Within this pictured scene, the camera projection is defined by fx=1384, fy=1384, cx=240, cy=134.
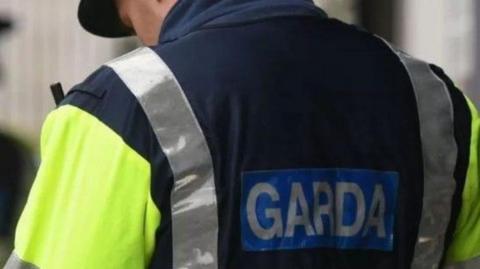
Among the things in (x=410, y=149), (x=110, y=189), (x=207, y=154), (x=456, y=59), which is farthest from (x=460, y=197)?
(x=456, y=59)

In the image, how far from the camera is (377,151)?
2.29 m

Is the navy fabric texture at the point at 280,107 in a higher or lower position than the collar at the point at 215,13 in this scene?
lower

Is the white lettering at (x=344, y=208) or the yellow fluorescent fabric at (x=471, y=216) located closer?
the white lettering at (x=344, y=208)

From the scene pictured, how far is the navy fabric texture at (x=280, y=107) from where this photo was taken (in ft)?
7.04

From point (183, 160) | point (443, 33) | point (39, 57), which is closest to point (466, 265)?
point (183, 160)

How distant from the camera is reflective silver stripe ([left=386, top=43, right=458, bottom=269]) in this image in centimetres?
235

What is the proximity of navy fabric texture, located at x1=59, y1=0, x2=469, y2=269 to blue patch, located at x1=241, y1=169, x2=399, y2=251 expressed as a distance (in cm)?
1

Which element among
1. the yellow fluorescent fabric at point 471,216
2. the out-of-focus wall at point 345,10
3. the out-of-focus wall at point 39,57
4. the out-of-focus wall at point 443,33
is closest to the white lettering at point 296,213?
the yellow fluorescent fabric at point 471,216

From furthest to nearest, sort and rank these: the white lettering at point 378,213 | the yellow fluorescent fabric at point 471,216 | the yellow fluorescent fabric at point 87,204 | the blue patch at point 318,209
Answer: the yellow fluorescent fabric at point 471,216
the white lettering at point 378,213
the blue patch at point 318,209
the yellow fluorescent fabric at point 87,204

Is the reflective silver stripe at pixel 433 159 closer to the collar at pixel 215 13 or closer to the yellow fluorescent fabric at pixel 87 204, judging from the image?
the collar at pixel 215 13

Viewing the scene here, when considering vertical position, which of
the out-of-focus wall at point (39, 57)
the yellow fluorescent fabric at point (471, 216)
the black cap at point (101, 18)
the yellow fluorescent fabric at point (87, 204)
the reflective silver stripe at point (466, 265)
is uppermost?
the black cap at point (101, 18)

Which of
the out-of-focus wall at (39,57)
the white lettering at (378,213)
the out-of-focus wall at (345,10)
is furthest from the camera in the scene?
the out-of-focus wall at (39,57)

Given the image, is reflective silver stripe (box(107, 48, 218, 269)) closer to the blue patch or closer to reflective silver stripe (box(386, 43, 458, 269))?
the blue patch

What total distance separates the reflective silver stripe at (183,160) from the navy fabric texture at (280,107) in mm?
13
